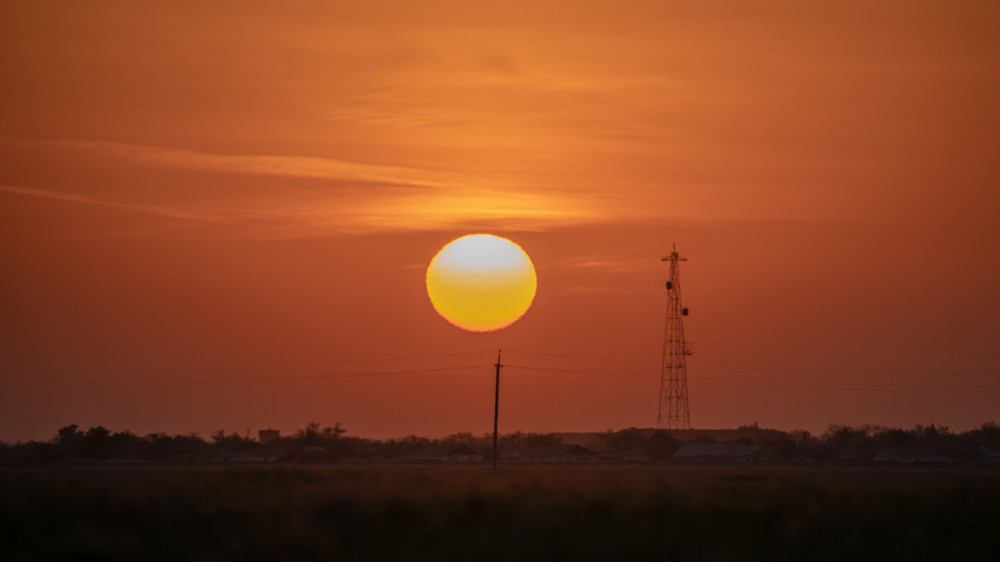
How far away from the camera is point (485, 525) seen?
41.6 metres

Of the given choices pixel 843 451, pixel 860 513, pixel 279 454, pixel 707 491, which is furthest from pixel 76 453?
pixel 860 513

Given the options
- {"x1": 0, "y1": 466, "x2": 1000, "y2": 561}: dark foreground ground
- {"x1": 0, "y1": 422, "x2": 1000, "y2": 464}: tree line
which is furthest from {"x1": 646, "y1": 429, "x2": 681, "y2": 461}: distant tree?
{"x1": 0, "y1": 466, "x2": 1000, "y2": 561}: dark foreground ground

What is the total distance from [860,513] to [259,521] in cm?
2282

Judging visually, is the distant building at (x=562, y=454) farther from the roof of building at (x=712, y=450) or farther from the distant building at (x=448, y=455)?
the roof of building at (x=712, y=450)

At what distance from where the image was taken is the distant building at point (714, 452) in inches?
6344

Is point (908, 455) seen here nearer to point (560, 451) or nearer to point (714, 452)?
point (714, 452)

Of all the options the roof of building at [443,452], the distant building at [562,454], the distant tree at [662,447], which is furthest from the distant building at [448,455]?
the distant tree at [662,447]

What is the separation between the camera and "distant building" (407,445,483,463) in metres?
178

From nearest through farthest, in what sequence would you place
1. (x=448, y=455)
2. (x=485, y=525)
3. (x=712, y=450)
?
1. (x=485, y=525)
2. (x=712, y=450)
3. (x=448, y=455)

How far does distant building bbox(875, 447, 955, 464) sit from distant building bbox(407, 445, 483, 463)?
58.9 m

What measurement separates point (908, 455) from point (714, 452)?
90.7 ft

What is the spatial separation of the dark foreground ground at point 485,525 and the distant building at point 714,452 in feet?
349

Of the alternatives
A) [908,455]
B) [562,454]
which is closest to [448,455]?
[562,454]

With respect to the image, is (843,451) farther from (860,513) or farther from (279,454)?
(860,513)
